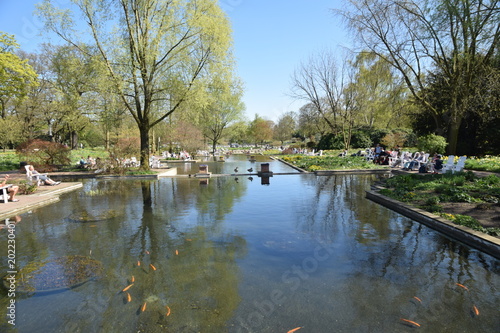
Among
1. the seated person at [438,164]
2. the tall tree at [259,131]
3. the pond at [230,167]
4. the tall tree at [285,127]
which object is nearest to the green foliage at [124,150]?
the pond at [230,167]

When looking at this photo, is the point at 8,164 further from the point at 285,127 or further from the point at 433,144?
the point at 285,127

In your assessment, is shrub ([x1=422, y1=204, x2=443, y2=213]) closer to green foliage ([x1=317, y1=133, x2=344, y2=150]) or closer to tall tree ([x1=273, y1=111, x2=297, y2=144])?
green foliage ([x1=317, y1=133, x2=344, y2=150])

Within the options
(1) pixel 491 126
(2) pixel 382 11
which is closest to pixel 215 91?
(2) pixel 382 11

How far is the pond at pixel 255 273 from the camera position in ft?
→ 11.4

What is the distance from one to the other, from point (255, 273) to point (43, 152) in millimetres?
21597

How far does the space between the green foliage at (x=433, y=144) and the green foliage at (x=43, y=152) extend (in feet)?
83.4

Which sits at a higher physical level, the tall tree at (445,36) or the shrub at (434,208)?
the tall tree at (445,36)

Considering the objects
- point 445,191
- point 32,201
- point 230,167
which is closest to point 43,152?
point 32,201

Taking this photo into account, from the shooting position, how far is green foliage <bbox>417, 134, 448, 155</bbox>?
1929 cm

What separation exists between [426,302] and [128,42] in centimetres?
1969

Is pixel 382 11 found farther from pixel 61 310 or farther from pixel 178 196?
pixel 61 310

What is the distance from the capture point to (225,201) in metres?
10.4

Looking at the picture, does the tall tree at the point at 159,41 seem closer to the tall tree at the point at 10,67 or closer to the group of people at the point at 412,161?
the tall tree at the point at 10,67

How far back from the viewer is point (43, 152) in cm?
2036
